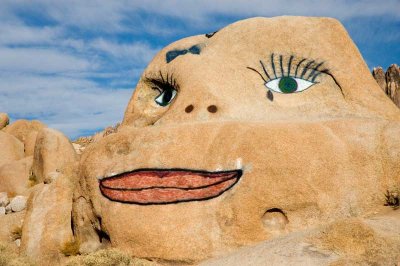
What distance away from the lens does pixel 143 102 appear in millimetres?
18016

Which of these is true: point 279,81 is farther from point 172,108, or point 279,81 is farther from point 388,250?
point 388,250

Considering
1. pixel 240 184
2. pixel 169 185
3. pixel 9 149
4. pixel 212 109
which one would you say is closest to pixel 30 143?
pixel 9 149

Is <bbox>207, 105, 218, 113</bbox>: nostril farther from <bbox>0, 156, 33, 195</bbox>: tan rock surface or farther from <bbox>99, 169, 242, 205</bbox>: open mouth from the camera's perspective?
<bbox>0, 156, 33, 195</bbox>: tan rock surface

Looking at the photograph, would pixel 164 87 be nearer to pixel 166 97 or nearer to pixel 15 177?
pixel 166 97

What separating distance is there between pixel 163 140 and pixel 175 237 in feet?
9.34

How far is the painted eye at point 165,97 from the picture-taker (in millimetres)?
16933

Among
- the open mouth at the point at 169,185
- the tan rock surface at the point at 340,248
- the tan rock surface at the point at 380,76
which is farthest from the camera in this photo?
the tan rock surface at the point at 380,76

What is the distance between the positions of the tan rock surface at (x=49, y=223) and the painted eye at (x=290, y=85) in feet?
26.6

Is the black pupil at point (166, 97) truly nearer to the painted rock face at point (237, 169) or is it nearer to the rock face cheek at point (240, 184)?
the painted rock face at point (237, 169)

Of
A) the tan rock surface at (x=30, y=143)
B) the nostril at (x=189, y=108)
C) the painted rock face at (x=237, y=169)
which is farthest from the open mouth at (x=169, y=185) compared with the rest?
the tan rock surface at (x=30, y=143)

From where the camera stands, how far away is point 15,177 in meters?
25.2

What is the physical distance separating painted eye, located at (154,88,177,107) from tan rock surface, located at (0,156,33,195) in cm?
1113

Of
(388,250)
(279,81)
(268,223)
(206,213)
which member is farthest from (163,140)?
(388,250)

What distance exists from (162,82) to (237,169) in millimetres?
7236
